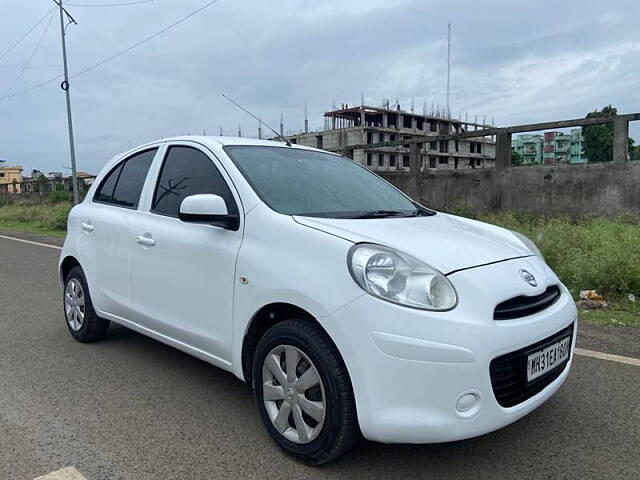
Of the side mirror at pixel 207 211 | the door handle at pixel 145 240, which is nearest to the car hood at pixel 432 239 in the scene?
the side mirror at pixel 207 211

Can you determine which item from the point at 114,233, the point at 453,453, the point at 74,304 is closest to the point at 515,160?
the point at 74,304

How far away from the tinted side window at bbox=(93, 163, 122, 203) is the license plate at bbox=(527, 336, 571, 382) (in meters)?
3.41

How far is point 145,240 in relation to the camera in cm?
363

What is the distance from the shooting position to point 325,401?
8.14ft

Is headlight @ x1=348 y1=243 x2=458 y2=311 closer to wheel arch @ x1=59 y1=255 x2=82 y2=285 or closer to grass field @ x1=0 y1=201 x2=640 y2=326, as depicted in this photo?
wheel arch @ x1=59 y1=255 x2=82 y2=285

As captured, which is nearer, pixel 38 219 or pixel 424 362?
pixel 424 362

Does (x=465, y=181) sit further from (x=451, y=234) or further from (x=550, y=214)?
(x=451, y=234)

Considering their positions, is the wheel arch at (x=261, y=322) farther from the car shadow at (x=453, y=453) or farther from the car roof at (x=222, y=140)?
the car roof at (x=222, y=140)

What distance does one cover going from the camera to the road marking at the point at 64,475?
2.55 meters

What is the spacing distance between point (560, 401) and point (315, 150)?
94.4 inches

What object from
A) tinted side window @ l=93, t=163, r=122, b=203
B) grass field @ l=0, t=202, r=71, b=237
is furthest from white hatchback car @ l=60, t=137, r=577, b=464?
grass field @ l=0, t=202, r=71, b=237

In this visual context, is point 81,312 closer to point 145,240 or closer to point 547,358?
point 145,240

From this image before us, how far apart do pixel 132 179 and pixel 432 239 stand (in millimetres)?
2530

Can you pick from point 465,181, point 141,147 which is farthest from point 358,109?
point 141,147
